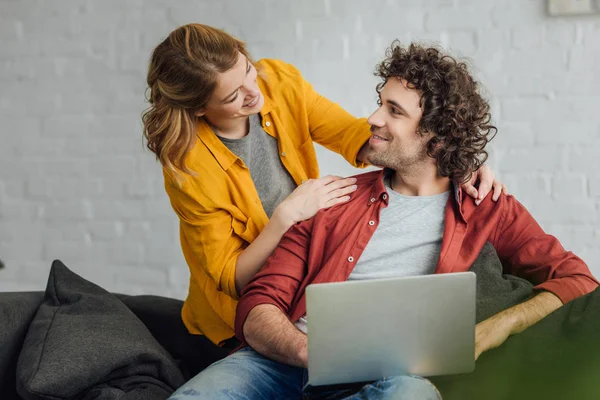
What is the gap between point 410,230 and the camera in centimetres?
222

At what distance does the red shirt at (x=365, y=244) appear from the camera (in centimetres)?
212

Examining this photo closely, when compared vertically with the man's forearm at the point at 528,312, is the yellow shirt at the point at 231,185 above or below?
above

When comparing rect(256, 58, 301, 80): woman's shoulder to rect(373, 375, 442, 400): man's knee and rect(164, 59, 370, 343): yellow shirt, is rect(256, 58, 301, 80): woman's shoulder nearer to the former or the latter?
rect(164, 59, 370, 343): yellow shirt

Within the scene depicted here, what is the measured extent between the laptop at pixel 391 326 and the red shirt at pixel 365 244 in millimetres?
433

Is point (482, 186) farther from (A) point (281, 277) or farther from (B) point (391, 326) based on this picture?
(B) point (391, 326)

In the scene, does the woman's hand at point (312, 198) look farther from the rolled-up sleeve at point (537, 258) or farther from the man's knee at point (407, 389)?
the man's knee at point (407, 389)

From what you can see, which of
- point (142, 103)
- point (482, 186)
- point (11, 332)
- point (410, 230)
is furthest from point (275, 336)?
point (142, 103)

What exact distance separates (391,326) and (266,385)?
0.47 meters

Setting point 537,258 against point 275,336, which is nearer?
point 275,336

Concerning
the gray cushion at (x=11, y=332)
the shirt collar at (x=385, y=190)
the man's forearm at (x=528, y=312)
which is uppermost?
the shirt collar at (x=385, y=190)

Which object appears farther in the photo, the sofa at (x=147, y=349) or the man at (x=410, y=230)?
the man at (x=410, y=230)

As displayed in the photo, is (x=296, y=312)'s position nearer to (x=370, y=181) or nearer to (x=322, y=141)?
(x=370, y=181)

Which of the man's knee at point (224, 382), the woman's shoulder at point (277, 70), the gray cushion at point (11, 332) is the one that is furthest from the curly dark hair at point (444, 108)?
the gray cushion at point (11, 332)

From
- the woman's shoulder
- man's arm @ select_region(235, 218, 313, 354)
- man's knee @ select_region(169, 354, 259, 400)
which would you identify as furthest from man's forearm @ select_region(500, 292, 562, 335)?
the woman's shoulder
